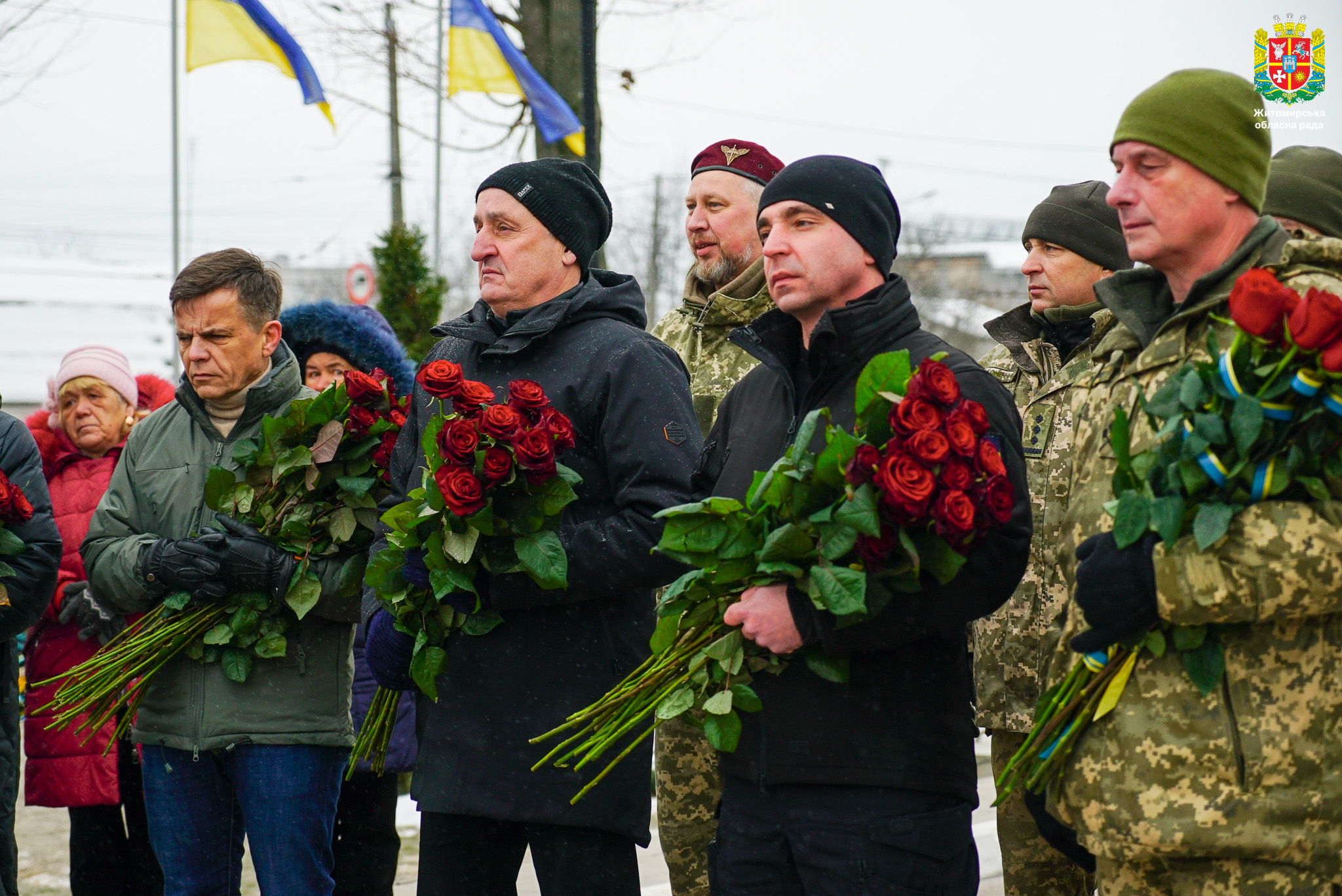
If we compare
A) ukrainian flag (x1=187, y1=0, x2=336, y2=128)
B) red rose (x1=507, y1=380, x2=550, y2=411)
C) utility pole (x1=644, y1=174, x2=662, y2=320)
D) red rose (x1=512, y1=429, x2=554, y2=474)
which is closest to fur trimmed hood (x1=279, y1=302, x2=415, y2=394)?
red rose (x1=507, y1=380, x2=550, y2=411)

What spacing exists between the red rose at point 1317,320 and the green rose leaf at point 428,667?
6.81ft

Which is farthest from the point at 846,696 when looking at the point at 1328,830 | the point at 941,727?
the point at 1328,830

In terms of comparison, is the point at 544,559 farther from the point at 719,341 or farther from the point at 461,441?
the point at 719,341

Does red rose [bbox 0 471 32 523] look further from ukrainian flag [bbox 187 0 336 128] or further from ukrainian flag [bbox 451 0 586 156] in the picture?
ukrainian flag [bbox 187 0 336 128]

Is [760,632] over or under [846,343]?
under

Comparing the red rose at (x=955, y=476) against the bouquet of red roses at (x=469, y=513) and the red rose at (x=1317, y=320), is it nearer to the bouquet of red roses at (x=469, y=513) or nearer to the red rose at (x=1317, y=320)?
the red rose at (x=1317, y=320)

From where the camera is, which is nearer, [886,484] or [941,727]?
[886,484]

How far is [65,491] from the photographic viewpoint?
488cm

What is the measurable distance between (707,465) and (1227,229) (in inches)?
51.2

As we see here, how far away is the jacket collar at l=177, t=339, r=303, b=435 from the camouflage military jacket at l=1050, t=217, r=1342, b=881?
8.50ft

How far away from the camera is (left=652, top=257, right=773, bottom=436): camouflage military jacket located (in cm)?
439

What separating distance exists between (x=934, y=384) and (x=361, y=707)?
10.0ft

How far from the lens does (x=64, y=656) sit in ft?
15.3

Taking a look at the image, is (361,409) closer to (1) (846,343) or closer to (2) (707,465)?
(2) (707,465)
